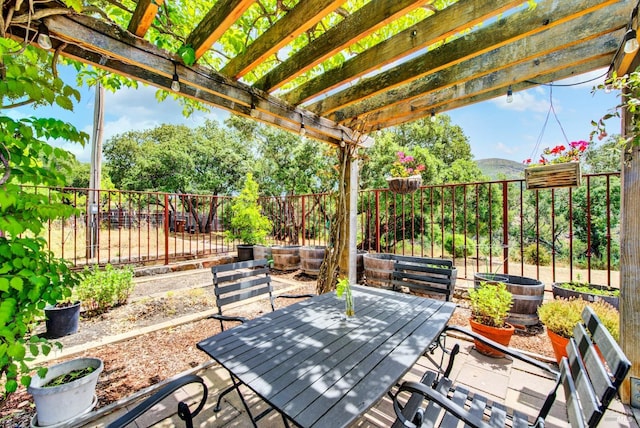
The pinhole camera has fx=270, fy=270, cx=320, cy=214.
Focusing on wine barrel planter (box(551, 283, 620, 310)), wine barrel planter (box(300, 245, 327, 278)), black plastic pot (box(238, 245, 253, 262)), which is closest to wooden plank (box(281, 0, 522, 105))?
wine barrel planter (box(551, 283, 620, 310))

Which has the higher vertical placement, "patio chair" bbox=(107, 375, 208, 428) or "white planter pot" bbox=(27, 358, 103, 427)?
"patio chair" bbox=(107, 375, 208, 428)

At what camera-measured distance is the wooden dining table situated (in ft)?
3.03

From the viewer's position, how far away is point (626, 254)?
1.67m

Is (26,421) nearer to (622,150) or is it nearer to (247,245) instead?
(622,150)

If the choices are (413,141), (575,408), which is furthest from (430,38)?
(413,141)

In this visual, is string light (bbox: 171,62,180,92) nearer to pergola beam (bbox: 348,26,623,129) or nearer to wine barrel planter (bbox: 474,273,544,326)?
pergola beam (bbox: 348,26,623,129)

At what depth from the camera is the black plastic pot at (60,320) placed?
246 centimetres

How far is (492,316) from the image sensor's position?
2271 mm

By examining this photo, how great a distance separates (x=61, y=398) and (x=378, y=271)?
10.1 ft

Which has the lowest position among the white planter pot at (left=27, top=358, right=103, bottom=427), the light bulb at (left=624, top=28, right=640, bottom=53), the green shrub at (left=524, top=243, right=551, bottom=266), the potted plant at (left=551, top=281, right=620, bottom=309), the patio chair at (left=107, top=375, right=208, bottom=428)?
the green shrub at (left=524, top=243, right=551, bottom=266)

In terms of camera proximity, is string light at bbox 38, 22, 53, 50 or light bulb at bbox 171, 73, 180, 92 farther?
light bulb at bbox 171, 73, 180, 92

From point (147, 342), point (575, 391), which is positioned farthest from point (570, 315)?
point (147, 342)

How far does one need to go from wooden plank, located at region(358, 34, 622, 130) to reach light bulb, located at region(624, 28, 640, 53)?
1.27ft

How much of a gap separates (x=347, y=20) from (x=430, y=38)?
1.75ft
